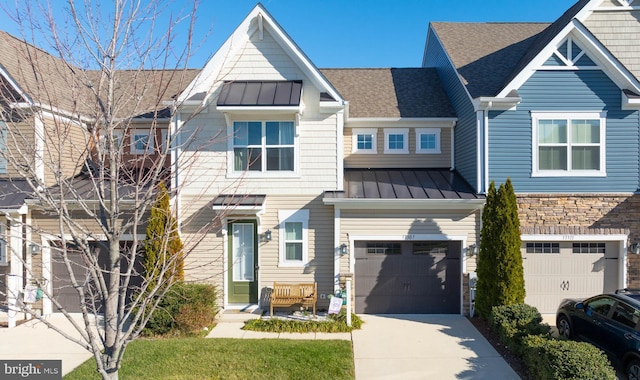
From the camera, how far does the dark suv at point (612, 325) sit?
22.9 feet

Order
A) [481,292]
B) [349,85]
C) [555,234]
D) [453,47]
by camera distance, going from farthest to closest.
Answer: [349,85]
[453,47]
[555,234]
[481,292]

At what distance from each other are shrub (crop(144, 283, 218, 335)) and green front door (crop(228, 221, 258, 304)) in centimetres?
161

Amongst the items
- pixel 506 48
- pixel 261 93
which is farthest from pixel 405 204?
pixel 506 48

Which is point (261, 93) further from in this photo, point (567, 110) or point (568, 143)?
point (568, 143)

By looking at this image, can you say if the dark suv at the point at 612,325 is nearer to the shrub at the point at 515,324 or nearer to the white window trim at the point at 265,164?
the shrub at the point at 515,324

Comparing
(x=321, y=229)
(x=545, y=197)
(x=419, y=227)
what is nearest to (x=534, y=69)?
(x=545, y=197)

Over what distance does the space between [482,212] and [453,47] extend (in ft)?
Result: 22.7

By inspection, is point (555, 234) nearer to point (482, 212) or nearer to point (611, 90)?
point (482, 212)

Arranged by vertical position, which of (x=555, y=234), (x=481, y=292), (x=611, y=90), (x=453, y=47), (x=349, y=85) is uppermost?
(x=453, y=47)

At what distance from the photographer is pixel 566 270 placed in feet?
36.7

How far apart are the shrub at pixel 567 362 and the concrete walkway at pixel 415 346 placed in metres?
0.74

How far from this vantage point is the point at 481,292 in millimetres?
10305

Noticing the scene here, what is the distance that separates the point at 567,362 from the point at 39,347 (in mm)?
10605

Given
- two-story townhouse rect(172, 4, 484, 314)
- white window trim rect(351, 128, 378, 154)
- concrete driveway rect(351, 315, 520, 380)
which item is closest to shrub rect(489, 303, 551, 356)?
concrete driveway rect(351, 315, 520, 380)
